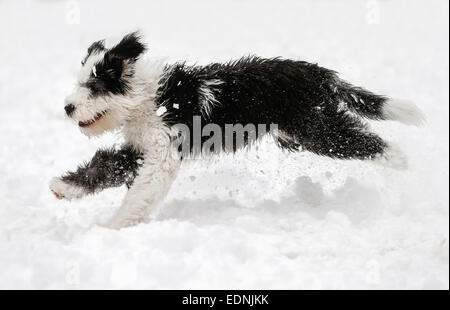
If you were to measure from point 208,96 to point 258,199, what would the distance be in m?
0.96

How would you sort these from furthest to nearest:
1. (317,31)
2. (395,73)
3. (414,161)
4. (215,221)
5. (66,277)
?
(317,31), (395,73), (414,161), (215,221), (66,277)

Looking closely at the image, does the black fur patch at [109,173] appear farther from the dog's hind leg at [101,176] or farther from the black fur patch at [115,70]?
the black fur patch at [115,70]

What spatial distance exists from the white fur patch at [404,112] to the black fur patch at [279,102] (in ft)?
0.72

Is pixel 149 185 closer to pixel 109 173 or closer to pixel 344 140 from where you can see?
pixel 109 173

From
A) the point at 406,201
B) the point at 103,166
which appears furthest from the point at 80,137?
the point at 406,201

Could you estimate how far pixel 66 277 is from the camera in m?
2.88

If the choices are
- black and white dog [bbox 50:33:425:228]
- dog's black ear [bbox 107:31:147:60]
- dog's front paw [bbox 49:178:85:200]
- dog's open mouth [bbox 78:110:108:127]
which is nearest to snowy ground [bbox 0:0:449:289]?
dog's front paw [bbox 49:178:85:200]

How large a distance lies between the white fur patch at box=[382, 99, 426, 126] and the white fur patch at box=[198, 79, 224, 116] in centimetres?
129

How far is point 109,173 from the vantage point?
4211mm

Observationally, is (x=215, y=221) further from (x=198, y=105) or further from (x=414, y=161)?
(x=414, y=161)

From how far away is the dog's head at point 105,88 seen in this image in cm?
396

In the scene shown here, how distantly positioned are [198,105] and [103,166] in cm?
88

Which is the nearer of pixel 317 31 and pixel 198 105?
pixel 198 105

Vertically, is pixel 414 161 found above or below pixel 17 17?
below
